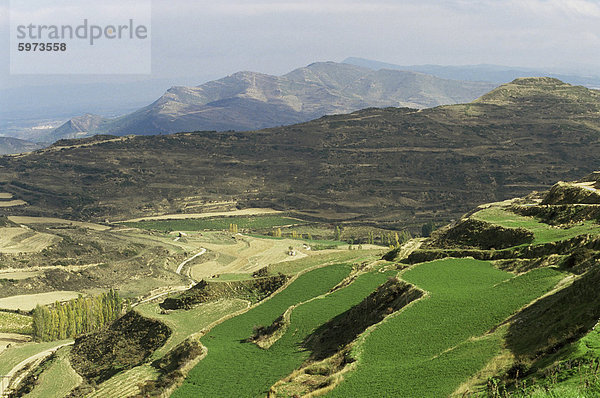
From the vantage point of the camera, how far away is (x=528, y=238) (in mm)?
46688

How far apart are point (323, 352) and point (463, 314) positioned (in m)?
9.05

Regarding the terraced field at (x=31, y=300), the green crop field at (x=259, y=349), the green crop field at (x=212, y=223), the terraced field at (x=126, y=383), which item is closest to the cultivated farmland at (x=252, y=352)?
the green crop field at (x=259, y=349)

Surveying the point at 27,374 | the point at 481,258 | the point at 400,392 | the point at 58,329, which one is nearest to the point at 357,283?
the point at 481,258

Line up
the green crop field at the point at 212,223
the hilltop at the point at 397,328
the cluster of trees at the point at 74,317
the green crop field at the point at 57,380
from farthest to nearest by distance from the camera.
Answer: the green crop field at the point at 212,223, the cluster of trees at the point at 74,317, the green crop field at the point at 57,380, the hilltop at the point at 397,328

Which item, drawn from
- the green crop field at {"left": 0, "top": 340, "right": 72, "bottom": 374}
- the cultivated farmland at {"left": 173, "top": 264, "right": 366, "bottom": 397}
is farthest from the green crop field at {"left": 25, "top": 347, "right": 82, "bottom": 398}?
the cultivated farmland at {"left": 173, "top": 264, "right": 366, "bottom": 397}

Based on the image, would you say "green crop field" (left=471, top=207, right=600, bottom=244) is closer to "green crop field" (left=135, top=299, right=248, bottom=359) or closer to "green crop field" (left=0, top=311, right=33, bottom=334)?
"green crop field" (left=135, top=299, right=248, bottom=359)

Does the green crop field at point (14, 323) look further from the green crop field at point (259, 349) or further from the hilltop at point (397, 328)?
the green crop field at point (259, 349)

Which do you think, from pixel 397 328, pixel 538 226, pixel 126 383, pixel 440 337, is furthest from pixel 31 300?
pixel 440 337

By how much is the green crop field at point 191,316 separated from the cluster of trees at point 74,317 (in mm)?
22116

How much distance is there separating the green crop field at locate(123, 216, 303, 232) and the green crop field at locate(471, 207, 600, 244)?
133 m

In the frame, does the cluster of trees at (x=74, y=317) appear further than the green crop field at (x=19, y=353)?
Yes

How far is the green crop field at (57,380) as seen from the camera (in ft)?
182

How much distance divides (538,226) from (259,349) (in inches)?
947

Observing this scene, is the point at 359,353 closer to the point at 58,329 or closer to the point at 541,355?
the point at 541,355
